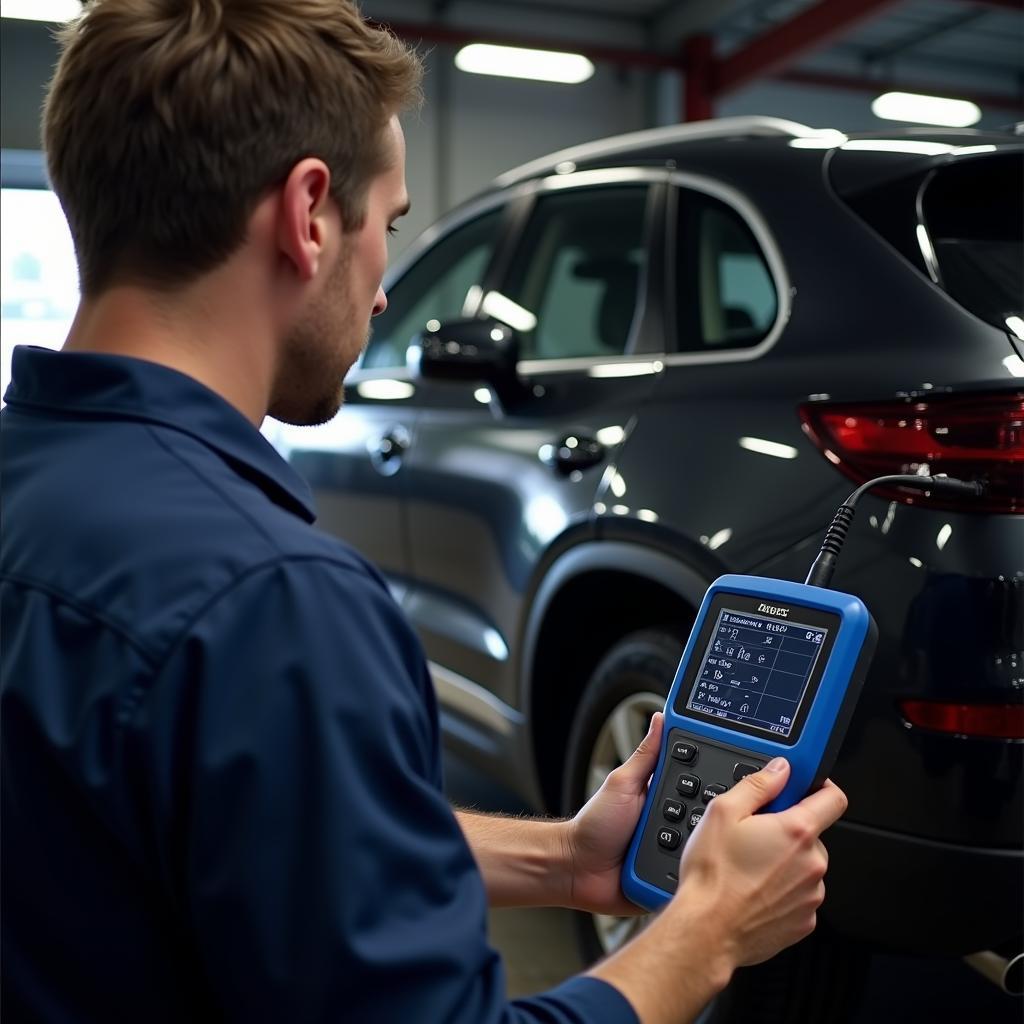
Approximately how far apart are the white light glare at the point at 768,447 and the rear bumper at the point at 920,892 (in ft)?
1.55

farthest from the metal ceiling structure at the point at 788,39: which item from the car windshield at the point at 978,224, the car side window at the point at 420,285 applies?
the car windshield at the point at 978,224

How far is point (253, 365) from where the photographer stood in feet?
2.91

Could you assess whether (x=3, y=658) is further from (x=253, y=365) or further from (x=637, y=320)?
(x=637, y=320)

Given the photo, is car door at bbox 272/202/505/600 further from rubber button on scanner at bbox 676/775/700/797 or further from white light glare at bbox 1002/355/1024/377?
rubber button on scanner at bbox 676/775/700/797

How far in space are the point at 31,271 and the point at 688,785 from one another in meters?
1.56

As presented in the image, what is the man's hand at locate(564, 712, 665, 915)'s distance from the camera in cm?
117

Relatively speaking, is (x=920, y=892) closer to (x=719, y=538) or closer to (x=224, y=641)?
(x=719, y=538)

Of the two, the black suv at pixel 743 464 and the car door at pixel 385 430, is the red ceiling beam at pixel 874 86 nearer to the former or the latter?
the car door at pixel 385 430

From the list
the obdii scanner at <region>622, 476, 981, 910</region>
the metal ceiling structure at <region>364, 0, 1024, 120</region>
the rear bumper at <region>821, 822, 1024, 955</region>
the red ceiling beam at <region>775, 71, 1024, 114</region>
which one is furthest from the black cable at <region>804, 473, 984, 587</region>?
the red ceiling beam at <region>775, 71, 1024, 114</region>

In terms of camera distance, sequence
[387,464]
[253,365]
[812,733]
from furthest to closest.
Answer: [387,464], [812,733], [253,365]

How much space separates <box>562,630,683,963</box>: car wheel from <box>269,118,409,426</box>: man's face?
1.01m

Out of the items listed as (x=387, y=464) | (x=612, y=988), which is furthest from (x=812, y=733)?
(x=387, y=464)

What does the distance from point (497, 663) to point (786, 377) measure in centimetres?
89

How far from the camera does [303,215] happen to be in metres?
0.86
